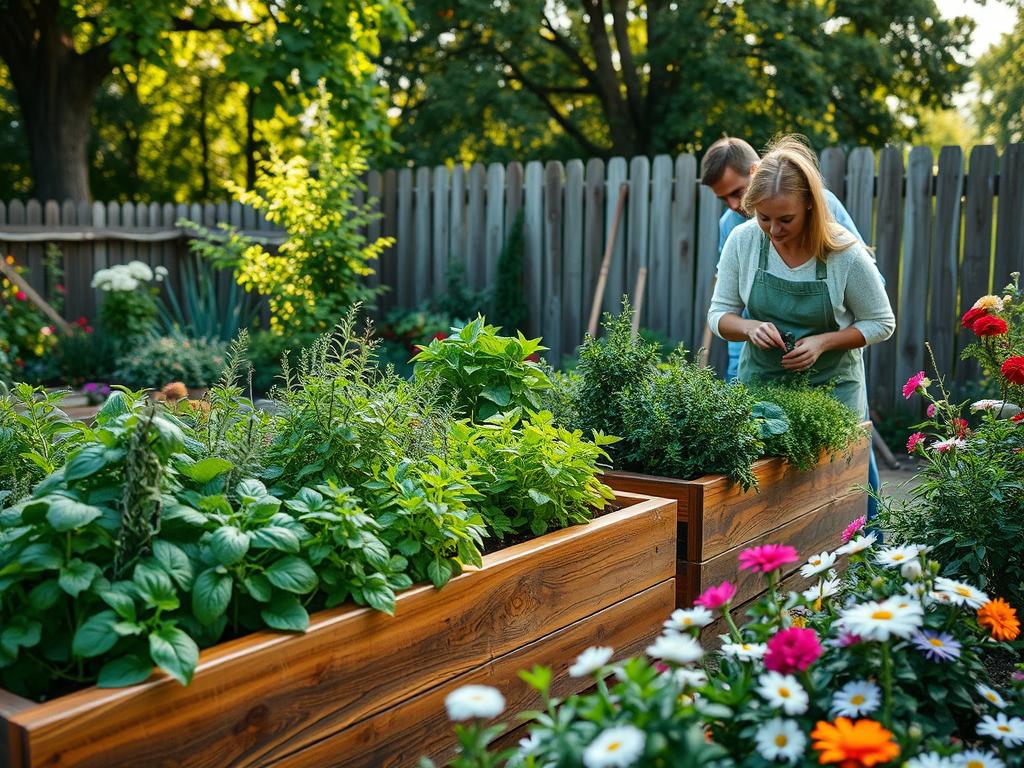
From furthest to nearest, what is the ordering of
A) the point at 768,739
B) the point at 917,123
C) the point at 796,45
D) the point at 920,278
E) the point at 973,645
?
the point at 917,123
the point at 796,45
the point at 920,278
the point at 973,645
the point at 768,739

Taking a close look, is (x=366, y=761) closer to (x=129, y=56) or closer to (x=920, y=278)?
(x=920, y=278)

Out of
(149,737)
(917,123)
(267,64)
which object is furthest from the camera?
(917,123)

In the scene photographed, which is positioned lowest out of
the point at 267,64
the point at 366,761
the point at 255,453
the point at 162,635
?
the point at 366,761

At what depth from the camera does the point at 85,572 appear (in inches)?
56.8

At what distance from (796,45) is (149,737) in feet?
48.0

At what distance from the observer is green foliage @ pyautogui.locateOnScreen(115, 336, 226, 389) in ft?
24.8

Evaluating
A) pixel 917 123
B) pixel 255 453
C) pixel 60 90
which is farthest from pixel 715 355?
pixel 917 123

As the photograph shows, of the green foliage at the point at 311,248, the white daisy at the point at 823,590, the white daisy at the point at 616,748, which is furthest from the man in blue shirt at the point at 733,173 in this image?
the green foliage at the point at 311,248

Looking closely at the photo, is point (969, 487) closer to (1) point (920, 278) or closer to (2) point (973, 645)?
(2) point (973, 645)

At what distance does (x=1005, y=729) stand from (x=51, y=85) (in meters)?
12.4

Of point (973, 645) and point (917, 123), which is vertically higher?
point (917, 123)

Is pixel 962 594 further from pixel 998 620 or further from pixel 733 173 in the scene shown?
pixel 733 173

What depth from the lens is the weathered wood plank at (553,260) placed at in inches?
305

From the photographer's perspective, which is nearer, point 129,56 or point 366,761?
point 366,761
